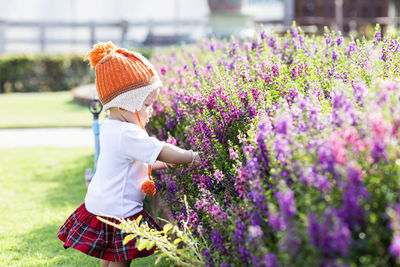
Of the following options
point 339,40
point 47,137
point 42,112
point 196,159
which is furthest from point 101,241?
point 42,112

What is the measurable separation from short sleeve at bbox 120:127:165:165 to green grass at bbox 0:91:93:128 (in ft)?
26.7

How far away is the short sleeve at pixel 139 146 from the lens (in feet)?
8.92

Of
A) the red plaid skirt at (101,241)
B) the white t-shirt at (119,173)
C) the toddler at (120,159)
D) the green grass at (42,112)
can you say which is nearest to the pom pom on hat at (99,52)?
the toddler at (120,159)

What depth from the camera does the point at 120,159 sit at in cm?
287

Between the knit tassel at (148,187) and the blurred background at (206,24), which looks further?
the blurred background at (206,24)

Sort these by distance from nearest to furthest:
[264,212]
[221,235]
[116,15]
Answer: [264,212] < [221,235] < [116,15]

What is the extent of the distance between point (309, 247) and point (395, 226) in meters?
0.28

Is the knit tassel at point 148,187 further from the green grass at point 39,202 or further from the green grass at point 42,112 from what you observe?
the green grass at point 42,112

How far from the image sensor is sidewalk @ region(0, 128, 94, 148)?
29.0 feet

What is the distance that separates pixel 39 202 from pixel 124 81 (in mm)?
3069

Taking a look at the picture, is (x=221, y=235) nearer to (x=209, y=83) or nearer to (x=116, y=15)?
(x=209, y=83)

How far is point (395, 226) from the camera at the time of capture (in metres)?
1.41

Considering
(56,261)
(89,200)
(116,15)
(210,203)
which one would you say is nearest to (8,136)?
(56,261)

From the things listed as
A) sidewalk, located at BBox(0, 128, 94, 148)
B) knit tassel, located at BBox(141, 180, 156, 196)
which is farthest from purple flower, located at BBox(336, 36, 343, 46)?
sidewalk, located at BBox(0, 128, 94, 148)
